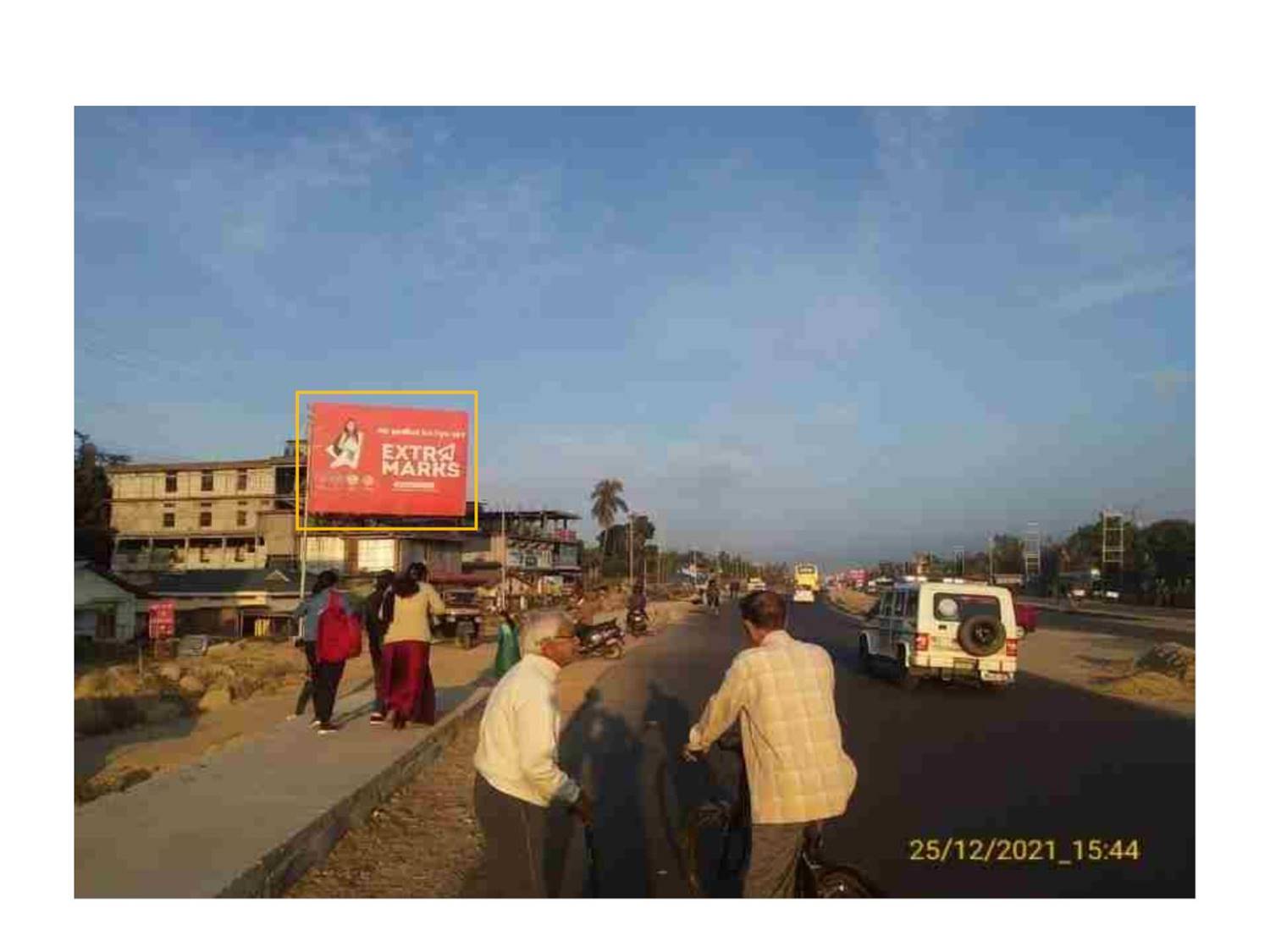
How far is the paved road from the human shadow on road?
0.06ft

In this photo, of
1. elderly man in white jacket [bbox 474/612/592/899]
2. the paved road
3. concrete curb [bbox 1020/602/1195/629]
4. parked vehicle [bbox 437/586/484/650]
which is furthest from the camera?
concrete curb [bbox 1020/602/1195/629]

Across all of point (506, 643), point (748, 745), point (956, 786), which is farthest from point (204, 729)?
point (748, 745)

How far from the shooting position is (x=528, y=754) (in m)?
3.98

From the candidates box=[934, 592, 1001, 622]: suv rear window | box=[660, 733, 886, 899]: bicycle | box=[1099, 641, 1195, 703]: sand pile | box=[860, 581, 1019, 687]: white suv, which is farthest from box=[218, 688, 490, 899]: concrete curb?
box=[1099, 641, 1195, 703]: sand pile

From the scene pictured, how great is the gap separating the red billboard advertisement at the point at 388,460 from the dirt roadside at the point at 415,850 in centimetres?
2936

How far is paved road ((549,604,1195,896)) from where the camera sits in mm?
5465

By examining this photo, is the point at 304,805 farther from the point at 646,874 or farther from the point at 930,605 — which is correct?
the point at 930,605

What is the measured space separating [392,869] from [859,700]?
9.33 meters

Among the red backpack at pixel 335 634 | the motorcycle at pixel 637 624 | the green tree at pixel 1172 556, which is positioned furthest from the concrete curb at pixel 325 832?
the green tree at pixel 1172 556

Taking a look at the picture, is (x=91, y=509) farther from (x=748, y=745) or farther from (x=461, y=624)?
(x=748, y=745)

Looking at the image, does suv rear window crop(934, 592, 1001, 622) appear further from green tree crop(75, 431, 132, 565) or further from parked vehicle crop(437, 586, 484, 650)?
green tree crop(75, 431, 132, 565)

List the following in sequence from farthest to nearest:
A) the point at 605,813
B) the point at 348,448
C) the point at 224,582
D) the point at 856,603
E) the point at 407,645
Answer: the point at 856,603 → the point at 224,582 → the point at 348,448 → the point at 407,645 → the point at 605,813

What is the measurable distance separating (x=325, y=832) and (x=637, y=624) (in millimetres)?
25758

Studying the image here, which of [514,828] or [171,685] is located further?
[171,685]
